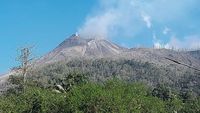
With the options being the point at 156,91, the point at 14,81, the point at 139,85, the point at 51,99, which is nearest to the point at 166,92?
the point at 156,91

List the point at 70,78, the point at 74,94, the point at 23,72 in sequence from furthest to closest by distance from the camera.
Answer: the point at 70,78
the point at 23,72
the point at 74,94

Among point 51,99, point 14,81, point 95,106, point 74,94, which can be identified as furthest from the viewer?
point 14,81

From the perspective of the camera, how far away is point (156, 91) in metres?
123

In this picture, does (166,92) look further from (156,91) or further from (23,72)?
(23,72)

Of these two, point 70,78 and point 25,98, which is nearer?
point 25,98

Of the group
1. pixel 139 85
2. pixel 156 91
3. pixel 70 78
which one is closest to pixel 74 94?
pixel 139 85

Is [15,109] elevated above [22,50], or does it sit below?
below

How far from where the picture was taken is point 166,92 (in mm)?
123125

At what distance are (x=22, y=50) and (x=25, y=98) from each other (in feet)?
55.7

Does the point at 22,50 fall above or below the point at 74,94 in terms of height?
above

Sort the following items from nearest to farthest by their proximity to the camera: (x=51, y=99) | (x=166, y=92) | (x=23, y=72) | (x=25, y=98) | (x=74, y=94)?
(x=74, y=94) → (x=51, y=99) → (x=25, y=98) → (x=23, y=72) → (x=166, y=92)

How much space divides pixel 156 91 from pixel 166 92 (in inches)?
103

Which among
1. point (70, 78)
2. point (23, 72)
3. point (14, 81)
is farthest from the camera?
point (70, 78)

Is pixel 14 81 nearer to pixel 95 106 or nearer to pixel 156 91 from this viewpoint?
pixel 95 106
